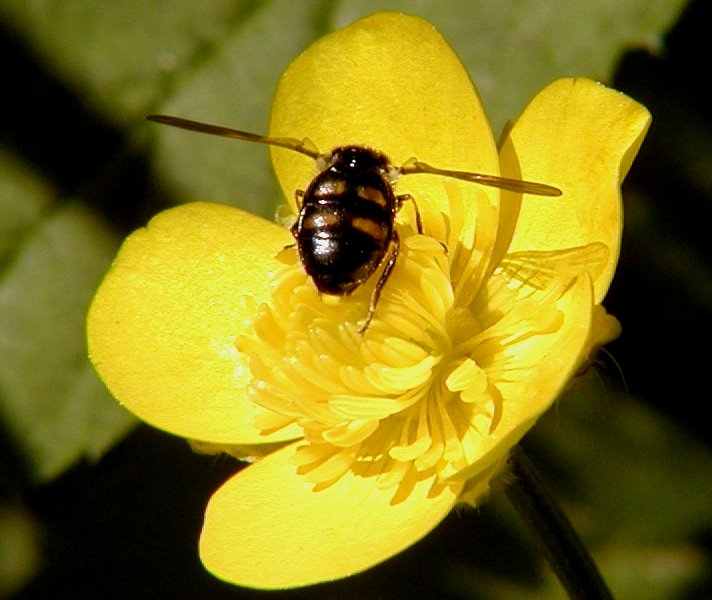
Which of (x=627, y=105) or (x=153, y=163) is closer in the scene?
(x=627, y=105)

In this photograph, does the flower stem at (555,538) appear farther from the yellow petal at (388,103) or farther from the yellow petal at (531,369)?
the yellow petal at (388,103)

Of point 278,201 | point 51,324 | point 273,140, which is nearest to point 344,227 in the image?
point 273,140

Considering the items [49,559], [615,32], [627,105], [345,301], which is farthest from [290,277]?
[49,559]

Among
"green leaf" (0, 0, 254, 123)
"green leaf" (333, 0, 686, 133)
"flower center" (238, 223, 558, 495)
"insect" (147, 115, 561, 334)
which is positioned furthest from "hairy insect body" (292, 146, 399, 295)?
"green leaf" (0, 0, 254, 123)

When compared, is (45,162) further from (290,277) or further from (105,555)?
(105,555)

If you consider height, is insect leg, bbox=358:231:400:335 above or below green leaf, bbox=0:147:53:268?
above

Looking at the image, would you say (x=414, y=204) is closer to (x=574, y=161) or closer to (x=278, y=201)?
(x=574, y=161)

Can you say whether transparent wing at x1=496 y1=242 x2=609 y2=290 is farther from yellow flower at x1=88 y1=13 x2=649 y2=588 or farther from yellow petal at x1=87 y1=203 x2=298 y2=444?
yellow petal at x1=87 y1=203 x2=298 y2=444
